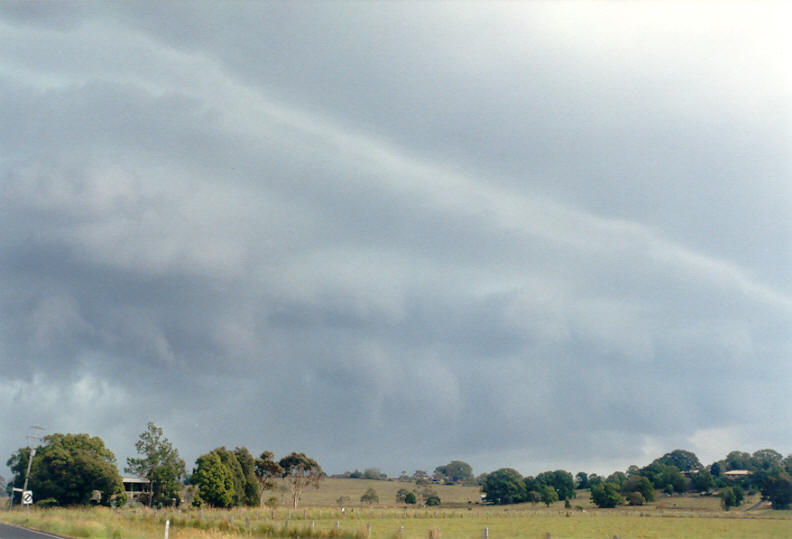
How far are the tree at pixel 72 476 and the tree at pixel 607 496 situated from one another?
322 feet

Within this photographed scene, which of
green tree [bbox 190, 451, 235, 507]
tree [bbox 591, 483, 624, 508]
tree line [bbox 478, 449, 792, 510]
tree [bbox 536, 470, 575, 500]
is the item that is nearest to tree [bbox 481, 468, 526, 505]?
tree line [bbox 478, 449, 792, 510]

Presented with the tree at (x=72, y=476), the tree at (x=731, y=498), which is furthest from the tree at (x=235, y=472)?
the tree at (x=731, y=498)

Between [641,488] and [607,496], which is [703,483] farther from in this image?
[607,496]

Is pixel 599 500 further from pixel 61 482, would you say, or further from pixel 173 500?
pixel 61 482

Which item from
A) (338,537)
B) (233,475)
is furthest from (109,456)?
(338,537)

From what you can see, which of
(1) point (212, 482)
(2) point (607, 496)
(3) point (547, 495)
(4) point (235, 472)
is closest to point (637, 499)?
(2) point (607, 496)

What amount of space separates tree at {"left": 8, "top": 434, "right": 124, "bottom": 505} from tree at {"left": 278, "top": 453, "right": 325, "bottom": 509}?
40090 mm

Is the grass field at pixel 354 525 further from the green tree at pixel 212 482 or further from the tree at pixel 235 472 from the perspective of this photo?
the tree at pixel 235 472

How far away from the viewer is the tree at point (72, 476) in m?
81.5

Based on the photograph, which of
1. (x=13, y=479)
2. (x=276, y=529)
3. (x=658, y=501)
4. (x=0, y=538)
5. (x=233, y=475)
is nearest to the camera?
(x=0, y=538)

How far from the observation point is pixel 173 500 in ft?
323

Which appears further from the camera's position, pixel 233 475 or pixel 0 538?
pixel 233 475

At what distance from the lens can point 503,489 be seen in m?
164

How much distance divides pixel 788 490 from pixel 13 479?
14369cm
